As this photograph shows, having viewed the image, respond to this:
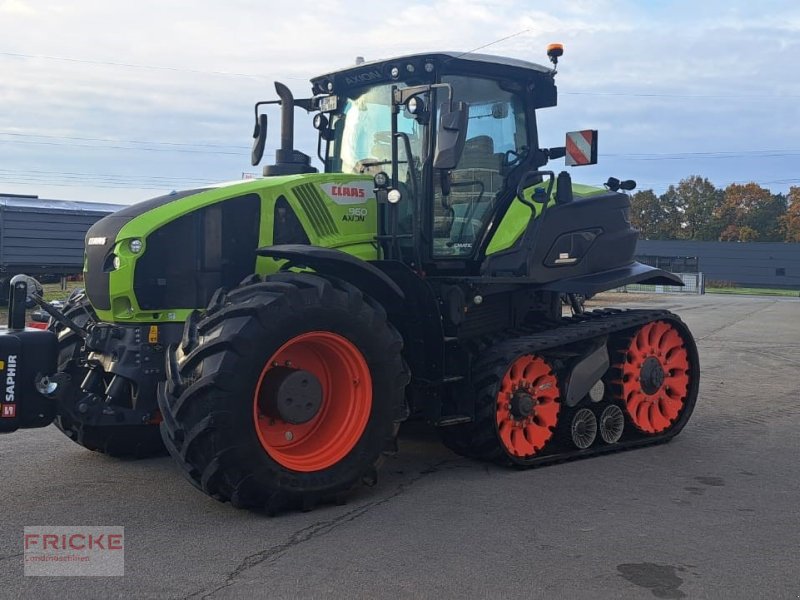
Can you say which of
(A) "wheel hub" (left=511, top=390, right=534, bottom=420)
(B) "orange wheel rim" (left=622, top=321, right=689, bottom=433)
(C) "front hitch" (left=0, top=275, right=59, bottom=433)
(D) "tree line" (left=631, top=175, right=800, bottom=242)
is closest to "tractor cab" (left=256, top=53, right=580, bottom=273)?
(A) "wheel hub" (left=511, top=390, right=534, bottom=420)

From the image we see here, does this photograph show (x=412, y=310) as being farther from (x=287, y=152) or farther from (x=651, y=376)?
(x=651, y=376)

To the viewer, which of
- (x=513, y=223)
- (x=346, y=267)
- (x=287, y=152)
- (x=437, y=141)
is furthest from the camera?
(x=513, y=223)

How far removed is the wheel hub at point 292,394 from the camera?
5.60 metres

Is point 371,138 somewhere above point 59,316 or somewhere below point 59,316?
above

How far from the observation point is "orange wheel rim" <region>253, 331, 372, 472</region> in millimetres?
5676

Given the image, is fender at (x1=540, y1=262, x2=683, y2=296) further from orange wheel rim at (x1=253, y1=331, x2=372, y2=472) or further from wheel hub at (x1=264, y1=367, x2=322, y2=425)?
wheel hub at (x1=264, y1=367, x2=322, y2=425)

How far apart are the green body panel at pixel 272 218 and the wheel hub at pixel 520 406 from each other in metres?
1.51

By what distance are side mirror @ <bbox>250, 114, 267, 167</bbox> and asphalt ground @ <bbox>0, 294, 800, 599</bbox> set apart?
2562 millimetres

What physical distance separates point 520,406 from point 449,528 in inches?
68.6

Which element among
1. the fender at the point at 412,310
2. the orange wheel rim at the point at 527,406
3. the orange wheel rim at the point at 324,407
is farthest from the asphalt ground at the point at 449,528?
the fender at the point at 412,310

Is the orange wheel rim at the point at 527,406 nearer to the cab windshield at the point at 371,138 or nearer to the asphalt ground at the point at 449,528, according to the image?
the asphalt ground at the point at 449,528

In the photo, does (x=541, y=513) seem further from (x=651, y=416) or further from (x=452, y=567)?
(x=651, y=416)

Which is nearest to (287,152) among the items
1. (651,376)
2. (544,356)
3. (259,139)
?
(259,139)

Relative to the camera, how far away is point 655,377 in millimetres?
7918
